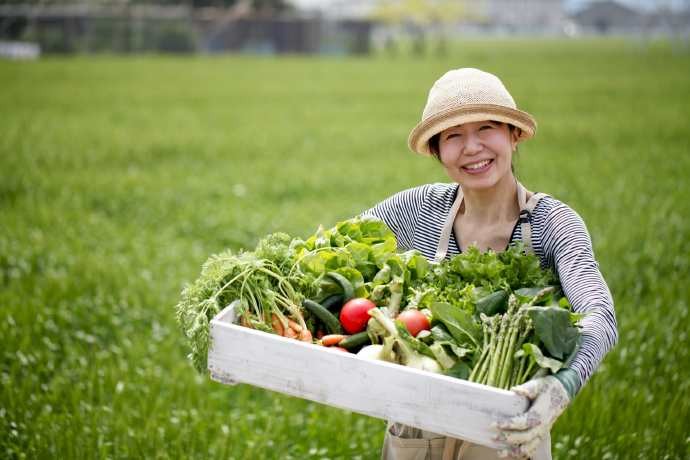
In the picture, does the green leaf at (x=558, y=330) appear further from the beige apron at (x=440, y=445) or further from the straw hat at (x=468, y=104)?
the straw hat at (x=468, y=104)

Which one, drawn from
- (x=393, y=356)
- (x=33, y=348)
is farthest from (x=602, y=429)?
(x=33, y=348)

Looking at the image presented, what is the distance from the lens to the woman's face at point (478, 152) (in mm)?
2861

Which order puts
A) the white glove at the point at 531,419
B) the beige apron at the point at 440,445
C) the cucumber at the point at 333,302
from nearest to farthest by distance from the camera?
the white glove at the point at 531,419
the beige apron at the point at 440,445
the cucumber at the point at 333,302

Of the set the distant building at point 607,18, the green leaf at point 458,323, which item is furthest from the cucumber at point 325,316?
the distant building at point 607,18

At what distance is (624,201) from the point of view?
9008 millimetres

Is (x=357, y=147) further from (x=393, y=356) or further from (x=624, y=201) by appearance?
(x=393, y=356)

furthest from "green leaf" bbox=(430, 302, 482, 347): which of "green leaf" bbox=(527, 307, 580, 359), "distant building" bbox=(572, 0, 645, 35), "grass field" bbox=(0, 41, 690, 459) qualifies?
"distant building" bbox=(572, 0, 645, 35)

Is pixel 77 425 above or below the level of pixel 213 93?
above

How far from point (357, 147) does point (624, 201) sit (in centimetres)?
574

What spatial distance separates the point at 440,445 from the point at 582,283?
2.34 feet

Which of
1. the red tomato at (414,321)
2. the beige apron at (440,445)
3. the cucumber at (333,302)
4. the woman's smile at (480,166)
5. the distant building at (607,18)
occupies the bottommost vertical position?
the distant building at (607,18)

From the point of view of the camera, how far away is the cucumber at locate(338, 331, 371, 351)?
259 centimetres

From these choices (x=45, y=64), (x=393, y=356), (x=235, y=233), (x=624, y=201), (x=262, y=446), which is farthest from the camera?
(x=45, y=64)

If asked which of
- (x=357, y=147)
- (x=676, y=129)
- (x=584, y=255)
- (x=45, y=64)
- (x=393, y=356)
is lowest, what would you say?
(x=45, y=64)
